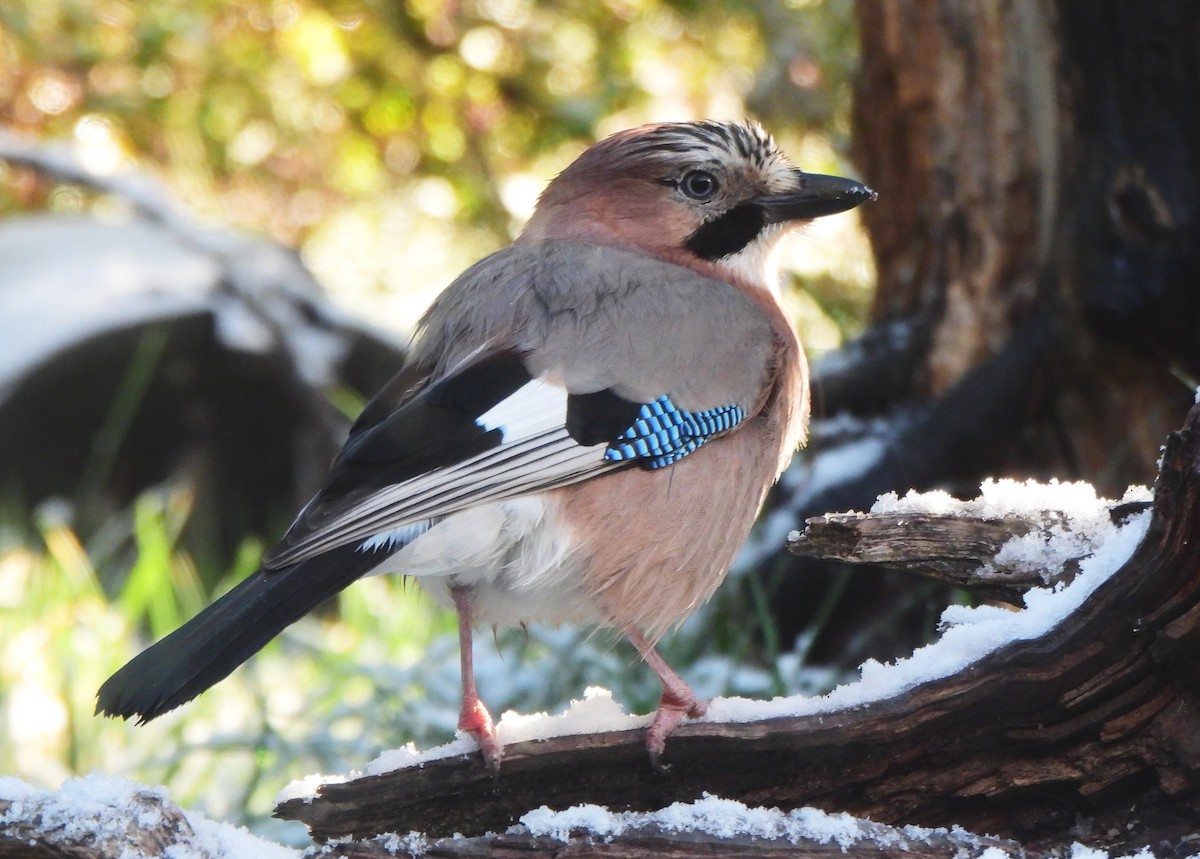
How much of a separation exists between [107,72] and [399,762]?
4.53 metres

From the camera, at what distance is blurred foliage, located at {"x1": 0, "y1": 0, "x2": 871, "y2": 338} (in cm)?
543

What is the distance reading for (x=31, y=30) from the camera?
5.22 m

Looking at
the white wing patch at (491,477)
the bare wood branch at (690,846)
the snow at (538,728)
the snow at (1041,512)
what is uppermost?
the white wing patch at (491,477)

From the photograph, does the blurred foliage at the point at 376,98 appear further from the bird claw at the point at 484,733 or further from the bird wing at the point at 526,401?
the bird claw at the point at 484,733

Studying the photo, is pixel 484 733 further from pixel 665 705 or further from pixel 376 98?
pixel 376 98

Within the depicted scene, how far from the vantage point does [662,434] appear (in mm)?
2209

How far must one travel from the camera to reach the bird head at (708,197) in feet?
8.57

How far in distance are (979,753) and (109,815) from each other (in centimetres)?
102

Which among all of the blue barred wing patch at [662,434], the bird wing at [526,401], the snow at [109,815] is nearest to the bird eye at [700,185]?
the bird wing at [526,401]

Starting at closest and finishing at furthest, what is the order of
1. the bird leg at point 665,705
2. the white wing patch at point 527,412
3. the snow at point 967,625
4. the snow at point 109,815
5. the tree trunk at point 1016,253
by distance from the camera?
the snow at point 109,815, the snow at point 967,625, the bird leg at point 665,705, the white wing patch at point 527,412, the tree trunk at point 1016,253

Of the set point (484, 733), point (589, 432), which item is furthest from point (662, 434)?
point (484, 733)

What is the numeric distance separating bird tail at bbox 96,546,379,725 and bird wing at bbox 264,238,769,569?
0.15ft

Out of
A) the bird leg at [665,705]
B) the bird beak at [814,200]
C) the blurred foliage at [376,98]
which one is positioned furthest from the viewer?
the blurred foliage at [376,98]

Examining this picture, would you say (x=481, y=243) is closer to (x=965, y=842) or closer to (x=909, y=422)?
(x=909, y=422)
